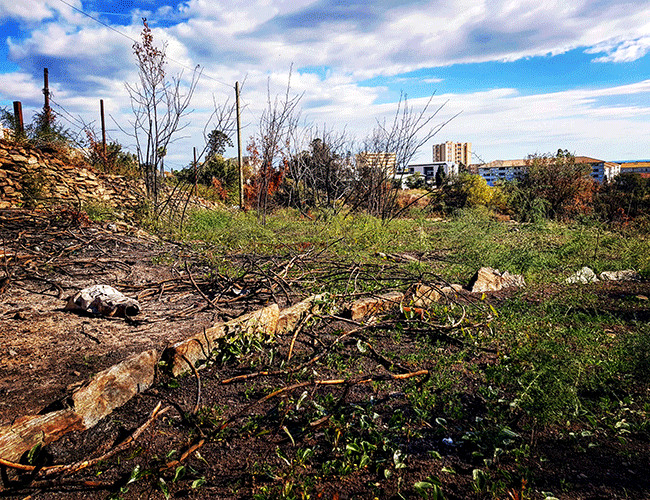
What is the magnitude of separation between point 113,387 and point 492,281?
3.63 meters

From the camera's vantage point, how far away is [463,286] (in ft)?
14.7

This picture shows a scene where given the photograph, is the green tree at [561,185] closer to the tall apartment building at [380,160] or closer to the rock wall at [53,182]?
the tall apartment building at [380,160]

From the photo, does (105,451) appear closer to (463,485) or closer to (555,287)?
(463,485)

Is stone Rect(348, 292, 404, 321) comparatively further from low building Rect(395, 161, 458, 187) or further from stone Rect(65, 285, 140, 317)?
low building Rect(395, 161, 458, 187)

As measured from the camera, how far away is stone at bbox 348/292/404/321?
3.41 m

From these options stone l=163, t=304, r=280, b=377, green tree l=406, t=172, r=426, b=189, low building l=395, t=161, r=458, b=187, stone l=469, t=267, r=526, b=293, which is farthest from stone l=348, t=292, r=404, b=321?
green tree l=406, t=172, r=426, b=189

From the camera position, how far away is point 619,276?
499cm

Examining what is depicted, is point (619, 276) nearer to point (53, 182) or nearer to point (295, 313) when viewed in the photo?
point (295, 313)

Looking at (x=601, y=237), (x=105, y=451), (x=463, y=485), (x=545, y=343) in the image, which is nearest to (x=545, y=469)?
(x=463, y=485)

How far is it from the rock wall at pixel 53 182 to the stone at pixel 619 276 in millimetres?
6707

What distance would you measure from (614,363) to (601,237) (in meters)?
5.05

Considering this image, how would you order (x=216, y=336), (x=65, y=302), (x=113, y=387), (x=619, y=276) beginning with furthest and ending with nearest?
(x=619, y=276), (x=65, y=302), (x=216, y=336), (x=113, y=387)

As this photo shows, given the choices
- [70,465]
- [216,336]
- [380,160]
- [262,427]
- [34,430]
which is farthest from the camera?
[380,160]

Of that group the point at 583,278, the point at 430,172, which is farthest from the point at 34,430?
the point at 430,172
